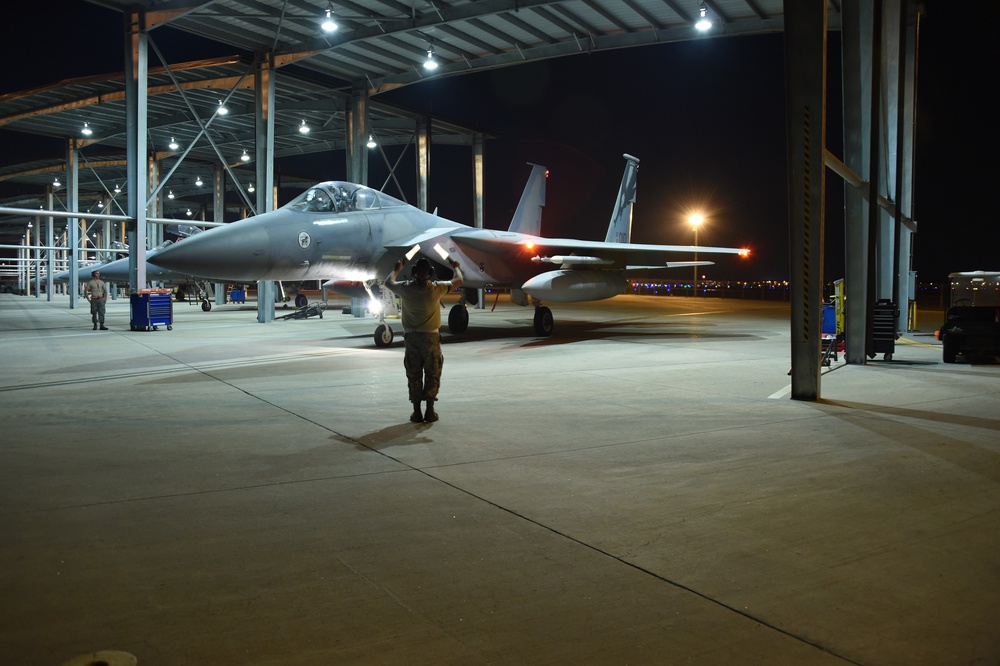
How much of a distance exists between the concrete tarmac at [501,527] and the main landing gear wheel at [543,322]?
8.41 metres

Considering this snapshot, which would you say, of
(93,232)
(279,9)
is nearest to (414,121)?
(279,9)

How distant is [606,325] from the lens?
860 inches

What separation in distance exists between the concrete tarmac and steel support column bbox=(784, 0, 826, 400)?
2.02 ft

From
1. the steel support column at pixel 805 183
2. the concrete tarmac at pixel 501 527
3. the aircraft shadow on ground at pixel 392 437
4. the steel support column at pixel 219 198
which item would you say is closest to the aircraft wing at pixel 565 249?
the steel support column at pixel 805 183

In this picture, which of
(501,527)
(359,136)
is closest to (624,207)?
(359,136)

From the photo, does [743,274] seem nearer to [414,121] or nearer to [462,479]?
[414,121]

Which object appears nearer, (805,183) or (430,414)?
(430,414)

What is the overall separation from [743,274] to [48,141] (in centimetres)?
9872

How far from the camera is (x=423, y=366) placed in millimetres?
6996

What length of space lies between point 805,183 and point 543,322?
31.3 feet

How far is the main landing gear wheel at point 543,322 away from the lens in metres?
17.2

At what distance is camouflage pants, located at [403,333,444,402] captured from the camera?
6.93 m

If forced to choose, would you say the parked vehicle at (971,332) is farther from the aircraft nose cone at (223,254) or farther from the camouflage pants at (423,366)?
the aircraft nose cone at (223,254)

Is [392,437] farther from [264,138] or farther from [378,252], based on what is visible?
[264,138]
